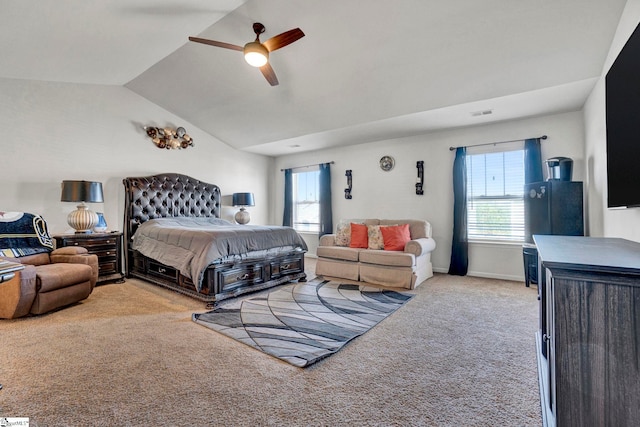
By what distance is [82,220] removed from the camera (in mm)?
3922

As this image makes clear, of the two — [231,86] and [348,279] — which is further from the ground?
[231,86]

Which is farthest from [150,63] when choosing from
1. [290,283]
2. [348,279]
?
[348,279]

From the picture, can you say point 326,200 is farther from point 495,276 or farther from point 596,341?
point 596,341

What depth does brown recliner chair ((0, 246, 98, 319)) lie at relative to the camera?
270 centimetres

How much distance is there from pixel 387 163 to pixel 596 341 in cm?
475

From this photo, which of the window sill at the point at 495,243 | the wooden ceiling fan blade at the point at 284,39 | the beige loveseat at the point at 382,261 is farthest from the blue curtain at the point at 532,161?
the wooden ceiling fan blade at the point at 284,39

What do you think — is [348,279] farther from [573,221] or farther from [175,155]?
[175,155]

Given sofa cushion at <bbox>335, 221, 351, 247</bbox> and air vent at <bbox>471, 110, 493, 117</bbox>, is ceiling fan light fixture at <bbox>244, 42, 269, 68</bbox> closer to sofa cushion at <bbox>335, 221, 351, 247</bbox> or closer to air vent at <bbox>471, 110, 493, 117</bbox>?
sofa cushion at <bbox>335, 221, 351, 247</bbox>

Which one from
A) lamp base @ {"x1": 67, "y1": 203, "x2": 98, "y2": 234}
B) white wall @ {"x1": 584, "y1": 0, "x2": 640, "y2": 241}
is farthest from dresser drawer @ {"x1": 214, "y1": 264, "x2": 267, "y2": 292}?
white wall @ {"x1": 584, "y1": 0, "x2": 640, "y2": 241}

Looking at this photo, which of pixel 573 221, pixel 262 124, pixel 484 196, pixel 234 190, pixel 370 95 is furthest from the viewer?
pixel 234 190

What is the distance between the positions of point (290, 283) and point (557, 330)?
11.3 ft

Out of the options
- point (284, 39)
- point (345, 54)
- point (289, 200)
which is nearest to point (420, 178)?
point (345, 54)

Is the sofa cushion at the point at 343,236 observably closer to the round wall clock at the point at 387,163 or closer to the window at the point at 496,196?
the round wall clock at the point at 387,163

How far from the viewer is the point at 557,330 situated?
1.07 meters
